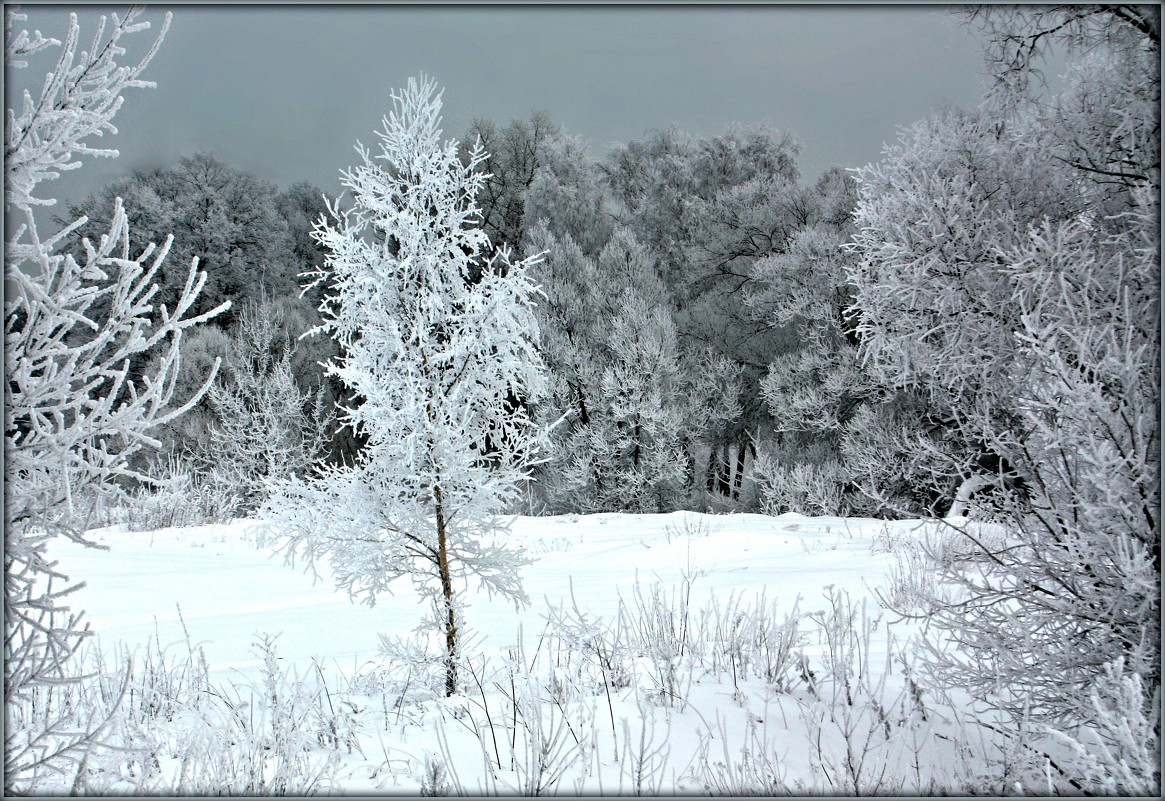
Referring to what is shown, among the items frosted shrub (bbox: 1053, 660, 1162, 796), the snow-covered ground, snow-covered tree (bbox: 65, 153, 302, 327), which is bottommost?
the snow-covered ground

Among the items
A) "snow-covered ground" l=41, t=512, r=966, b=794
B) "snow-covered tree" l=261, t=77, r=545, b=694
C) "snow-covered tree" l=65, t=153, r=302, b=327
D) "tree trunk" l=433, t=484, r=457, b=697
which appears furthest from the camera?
"snow-covered tree" l=65, t=153, r=302, b=327

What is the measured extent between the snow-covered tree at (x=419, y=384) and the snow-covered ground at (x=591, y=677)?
65cm

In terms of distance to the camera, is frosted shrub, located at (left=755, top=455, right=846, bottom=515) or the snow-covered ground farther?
frosted shrub, located at (left=755, top=455, right=846, bottom=515)

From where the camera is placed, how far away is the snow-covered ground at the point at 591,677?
8.82 ft

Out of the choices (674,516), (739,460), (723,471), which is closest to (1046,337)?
(674,516)

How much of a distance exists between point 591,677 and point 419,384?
6.52ft

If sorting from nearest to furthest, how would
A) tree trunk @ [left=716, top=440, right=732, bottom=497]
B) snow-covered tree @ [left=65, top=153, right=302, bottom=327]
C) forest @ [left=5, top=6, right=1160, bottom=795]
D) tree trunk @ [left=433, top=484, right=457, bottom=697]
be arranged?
forest @ [left=5, top=6, right=1160, bottom=795] → tree trunk @ [left=433, top=484, right=457, bottom=697] → tree trunk @ [left=716, top=440, right=732, bottom=497] → snow-covered tree @ [left=65, top=153, right=302, bottom=327]

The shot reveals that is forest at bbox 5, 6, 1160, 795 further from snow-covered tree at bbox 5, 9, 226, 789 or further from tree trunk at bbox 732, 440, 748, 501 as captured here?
tree trunk at bbox 732, 440, 748, 501

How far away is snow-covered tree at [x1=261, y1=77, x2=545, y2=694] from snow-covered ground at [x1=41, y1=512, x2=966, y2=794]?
2.14 ft

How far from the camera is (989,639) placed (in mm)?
3090

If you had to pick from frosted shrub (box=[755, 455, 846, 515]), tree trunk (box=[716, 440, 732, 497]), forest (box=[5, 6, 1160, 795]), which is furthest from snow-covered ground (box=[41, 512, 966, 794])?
tree trunk (box=[716, 440, 732, 497])

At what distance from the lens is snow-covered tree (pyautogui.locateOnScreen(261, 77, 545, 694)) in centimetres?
414

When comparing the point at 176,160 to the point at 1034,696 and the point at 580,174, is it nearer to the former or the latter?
the point at 580,174

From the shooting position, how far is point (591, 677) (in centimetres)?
365
